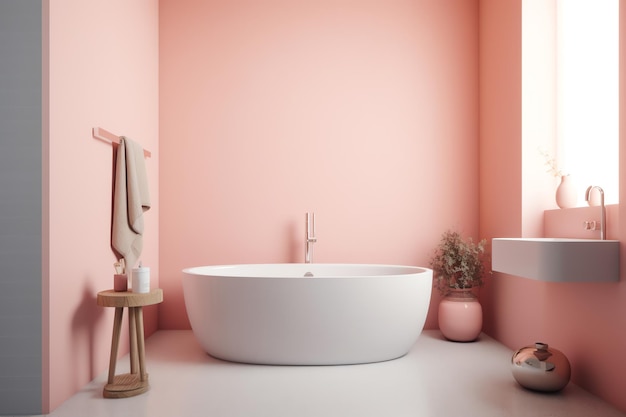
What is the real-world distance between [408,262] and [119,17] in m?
2.65

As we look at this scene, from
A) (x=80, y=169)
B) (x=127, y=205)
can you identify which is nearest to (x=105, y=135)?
(x=80, y=169)

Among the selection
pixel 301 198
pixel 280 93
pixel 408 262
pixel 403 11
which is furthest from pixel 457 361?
pixel 403 11

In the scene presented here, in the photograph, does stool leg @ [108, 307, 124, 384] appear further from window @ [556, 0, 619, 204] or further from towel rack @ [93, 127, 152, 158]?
window @ [556, 0, 619, 204]

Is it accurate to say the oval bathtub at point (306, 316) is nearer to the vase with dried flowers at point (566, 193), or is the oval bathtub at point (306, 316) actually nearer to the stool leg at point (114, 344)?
the stool leg at point (114, 344)

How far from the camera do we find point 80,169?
2752mm

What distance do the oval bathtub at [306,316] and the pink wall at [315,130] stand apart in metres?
1.06

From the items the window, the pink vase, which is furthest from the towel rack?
the window

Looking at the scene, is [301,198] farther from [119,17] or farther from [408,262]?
[119,17]

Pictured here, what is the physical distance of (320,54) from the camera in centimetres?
430

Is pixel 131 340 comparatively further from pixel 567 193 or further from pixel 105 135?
pixel 567 193

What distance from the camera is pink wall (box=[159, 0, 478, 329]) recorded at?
4242 mm

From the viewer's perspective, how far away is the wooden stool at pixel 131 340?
2611mm

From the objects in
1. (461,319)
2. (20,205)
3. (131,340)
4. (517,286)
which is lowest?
(461,319)

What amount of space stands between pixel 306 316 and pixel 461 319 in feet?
4.31
